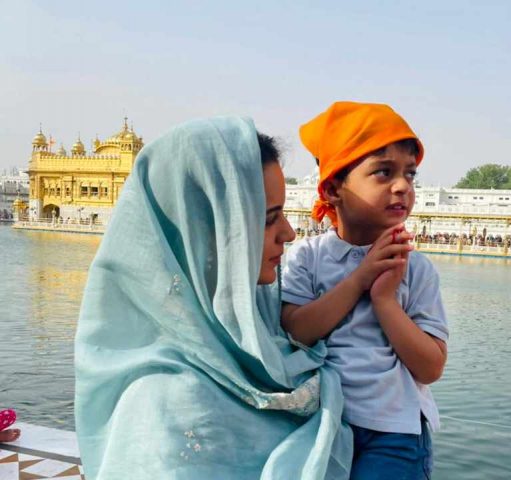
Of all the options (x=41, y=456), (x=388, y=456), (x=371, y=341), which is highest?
(x=371, y=341)

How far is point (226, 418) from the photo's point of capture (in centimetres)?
86

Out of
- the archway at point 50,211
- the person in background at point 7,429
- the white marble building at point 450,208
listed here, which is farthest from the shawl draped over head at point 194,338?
the archway at point 50,211

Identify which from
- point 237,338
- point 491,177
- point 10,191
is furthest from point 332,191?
point 10,191

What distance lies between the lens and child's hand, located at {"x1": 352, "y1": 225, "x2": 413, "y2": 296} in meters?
0.99

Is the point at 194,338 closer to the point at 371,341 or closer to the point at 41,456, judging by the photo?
the point at 371,341

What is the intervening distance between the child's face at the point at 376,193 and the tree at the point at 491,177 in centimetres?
6397

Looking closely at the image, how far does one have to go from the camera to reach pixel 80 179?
43.3m

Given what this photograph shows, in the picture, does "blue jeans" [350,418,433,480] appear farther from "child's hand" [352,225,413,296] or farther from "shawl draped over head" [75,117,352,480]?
"child's hand" [352,225,413,296]

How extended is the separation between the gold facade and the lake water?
33469 millimetres

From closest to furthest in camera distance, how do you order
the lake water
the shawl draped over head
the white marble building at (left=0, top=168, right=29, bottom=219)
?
the shawl draped over head, the lake water, the white marble building at (left=0, top=168, right=29, bottom=219)

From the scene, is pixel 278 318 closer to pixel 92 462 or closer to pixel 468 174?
pixel 92 462

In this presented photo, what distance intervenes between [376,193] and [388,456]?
1.40ft

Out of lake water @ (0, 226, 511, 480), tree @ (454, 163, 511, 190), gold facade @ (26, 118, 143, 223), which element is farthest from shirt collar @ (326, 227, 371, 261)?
tree @ (454, 163, 511, 190)

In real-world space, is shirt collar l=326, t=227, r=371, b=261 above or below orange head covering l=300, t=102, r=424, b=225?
below
